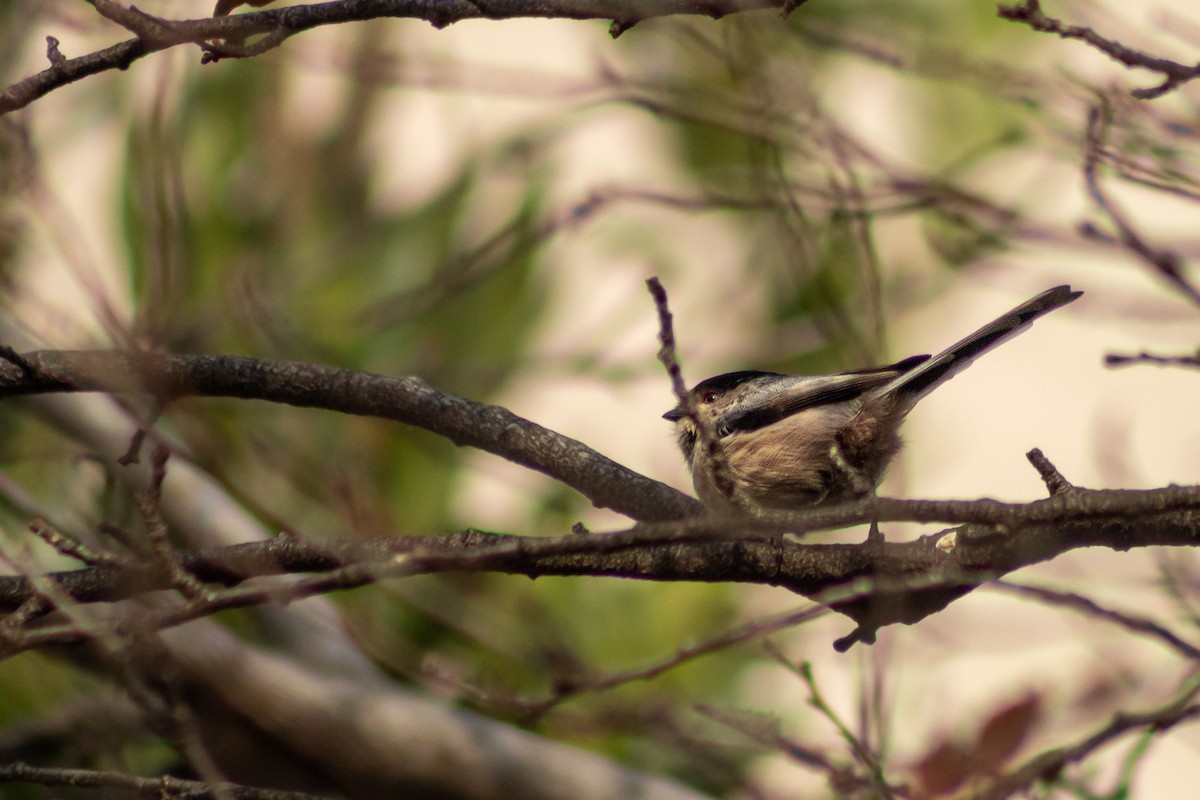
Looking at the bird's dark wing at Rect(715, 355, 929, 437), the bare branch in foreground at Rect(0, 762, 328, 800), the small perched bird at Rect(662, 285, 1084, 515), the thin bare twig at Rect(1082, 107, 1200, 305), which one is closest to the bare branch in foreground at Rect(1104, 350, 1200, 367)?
the thin bare twig at Rect(1082, 107, 1200, 305)

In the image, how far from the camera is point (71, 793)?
4738mm

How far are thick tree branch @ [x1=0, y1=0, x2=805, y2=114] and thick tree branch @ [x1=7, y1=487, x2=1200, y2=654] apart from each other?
92 cm

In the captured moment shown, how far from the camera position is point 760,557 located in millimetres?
2338

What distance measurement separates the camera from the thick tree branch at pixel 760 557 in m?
1.85

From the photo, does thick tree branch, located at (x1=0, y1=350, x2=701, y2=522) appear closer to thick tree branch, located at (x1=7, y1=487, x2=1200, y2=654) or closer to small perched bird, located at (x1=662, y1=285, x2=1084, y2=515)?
thick tree branch, located at (x1=7, y1=487, x2=1200, y2=654)

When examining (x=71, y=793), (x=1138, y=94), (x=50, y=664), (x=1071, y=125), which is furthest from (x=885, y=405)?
(x=50, y=664)

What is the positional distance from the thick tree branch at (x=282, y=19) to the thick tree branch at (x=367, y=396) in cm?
62

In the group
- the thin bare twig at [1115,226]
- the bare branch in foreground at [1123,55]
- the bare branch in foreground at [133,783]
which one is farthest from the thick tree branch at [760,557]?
the bare branch in foreground at [1123,55]

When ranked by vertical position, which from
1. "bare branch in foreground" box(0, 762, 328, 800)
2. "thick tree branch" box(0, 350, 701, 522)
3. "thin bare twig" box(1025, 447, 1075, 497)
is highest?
"thick tree branch" box(0, 350, 701, 522)

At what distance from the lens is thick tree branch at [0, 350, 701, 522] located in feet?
8.63

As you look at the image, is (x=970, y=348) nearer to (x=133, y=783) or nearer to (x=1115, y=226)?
(x=1115, y=226)

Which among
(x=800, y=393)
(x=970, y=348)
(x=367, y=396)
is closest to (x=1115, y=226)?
(x=970, y=348)

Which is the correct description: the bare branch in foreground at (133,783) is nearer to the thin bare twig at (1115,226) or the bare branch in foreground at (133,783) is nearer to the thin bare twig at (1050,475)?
the thin bare twig at (1050,475)

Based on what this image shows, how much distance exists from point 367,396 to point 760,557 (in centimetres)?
97
